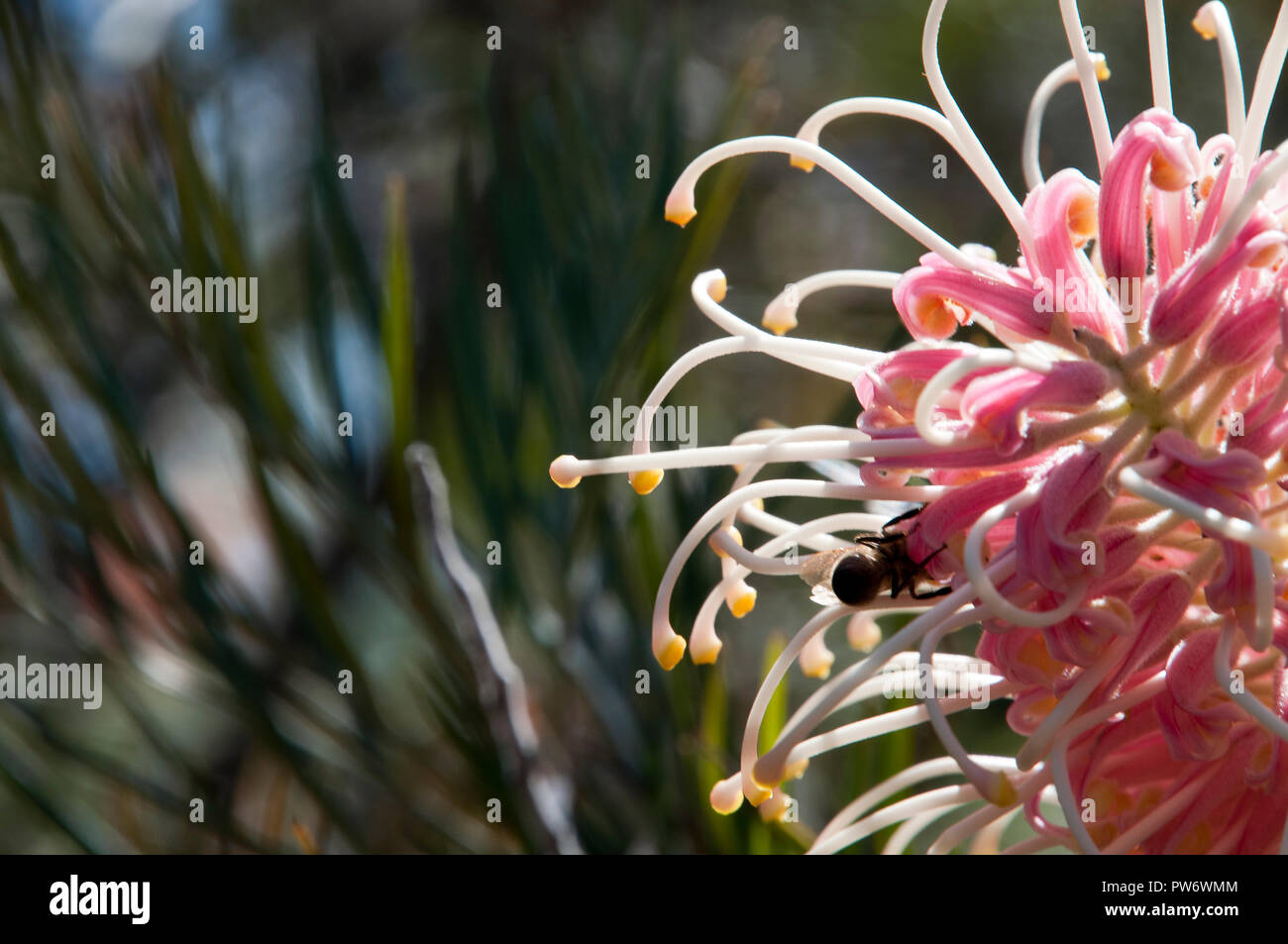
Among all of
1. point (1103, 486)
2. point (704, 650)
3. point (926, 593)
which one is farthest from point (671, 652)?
point (1103, 486)

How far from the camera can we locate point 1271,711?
695 millimetres

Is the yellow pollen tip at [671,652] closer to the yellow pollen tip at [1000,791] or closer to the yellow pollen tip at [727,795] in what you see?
the yellow pollen tip at [727,795]

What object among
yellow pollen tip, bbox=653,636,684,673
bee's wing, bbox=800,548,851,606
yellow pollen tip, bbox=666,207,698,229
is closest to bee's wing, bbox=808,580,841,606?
bee's wing, bbox=800,548,851,606

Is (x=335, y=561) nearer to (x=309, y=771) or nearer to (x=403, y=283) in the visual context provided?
(x=309, y=771)

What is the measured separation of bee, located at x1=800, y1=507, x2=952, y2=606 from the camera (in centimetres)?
79

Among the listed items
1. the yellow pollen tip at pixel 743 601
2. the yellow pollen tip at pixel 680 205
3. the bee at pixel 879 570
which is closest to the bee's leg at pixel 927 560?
the bee at pixel 879 570

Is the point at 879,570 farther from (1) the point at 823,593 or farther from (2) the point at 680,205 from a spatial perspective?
(2) the point at 680,205

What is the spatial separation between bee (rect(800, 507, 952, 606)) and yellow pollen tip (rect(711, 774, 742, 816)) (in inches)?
5.5

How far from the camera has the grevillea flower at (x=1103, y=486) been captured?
700 mm

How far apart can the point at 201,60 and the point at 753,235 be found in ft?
2.94

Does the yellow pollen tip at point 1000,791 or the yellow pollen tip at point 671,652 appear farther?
the yellow pollen tip at point 671,652

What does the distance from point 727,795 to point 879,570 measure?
7.0 inches

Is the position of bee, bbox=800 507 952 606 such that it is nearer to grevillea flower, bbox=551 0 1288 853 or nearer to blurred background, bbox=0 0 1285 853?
grevillea flower, bbox=551 0 1288 853
